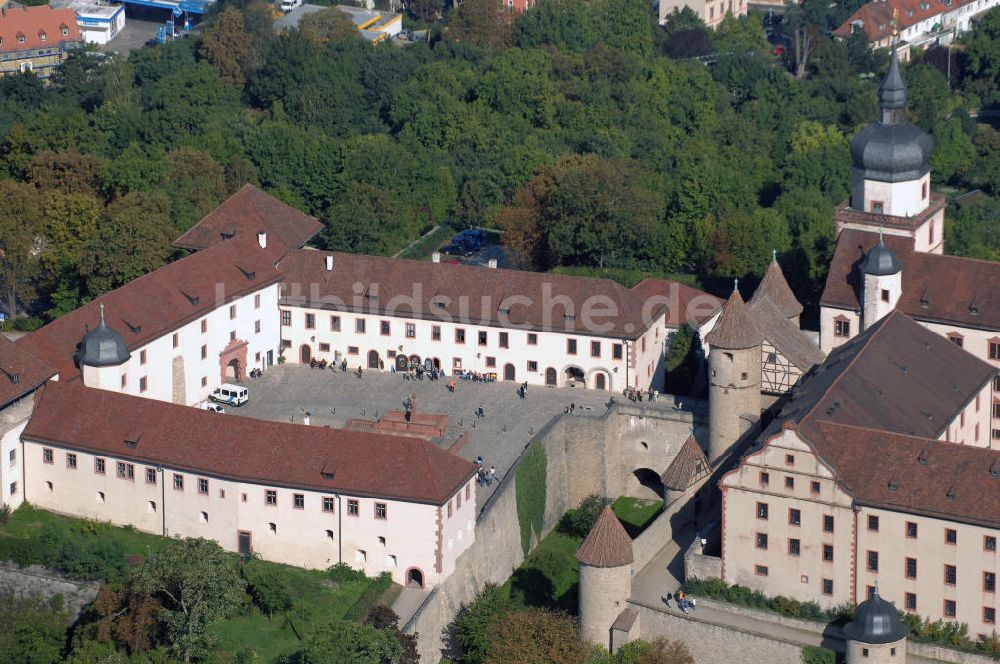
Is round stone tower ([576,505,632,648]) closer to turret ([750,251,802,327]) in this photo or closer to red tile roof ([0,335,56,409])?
turret ([750,251,802,327])

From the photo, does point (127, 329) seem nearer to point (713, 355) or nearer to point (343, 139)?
point (713, 355)

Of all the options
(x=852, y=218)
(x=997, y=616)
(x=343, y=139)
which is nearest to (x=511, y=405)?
(x=852, y=218)

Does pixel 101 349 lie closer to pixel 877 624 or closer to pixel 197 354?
pixel 197 354

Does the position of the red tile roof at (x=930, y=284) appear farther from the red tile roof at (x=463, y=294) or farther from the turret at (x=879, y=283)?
the red tile roof at (x=463, y=294)

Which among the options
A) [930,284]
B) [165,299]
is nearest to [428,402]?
[165,299]

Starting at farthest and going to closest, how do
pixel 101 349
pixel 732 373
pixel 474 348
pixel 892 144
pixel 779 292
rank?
pixel 474 348, pixel 779 292, pixel 892 144, pixel 101 349, pixel 732 373

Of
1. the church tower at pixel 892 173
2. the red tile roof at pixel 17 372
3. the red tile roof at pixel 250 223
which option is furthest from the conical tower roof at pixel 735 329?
the red tile roof at pixel 17 372

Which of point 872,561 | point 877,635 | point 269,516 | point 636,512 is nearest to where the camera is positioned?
point 877,635
